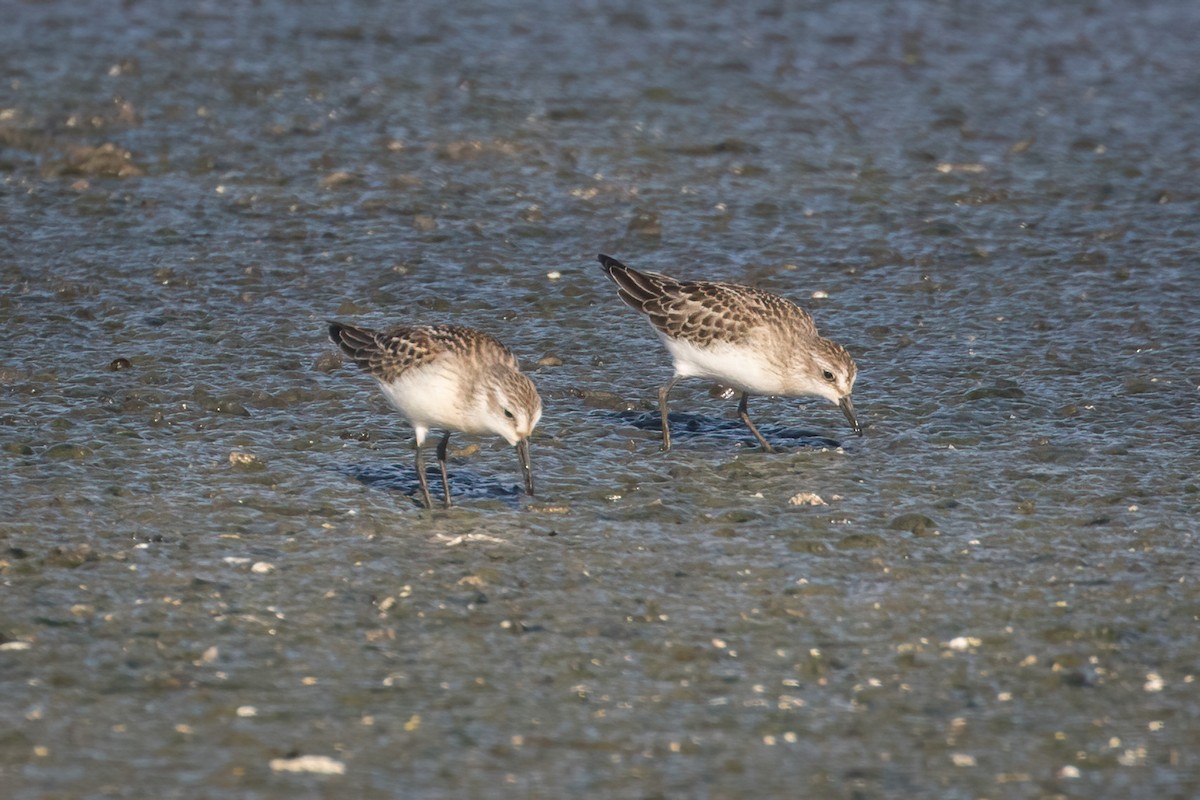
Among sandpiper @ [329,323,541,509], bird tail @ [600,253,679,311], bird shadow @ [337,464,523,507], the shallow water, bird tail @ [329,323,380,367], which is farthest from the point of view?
bird tail @ [600,253,679,311]

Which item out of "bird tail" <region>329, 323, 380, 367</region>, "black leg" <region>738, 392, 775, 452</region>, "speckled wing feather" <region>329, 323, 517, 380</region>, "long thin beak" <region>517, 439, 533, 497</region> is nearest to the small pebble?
"long thin beak" <region>517, 439, 533, 497</region>

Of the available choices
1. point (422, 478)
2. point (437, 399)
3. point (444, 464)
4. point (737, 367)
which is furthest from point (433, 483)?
point (737, 367)

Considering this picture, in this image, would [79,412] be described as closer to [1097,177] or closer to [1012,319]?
[1012,319]

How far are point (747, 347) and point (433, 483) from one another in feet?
7.05

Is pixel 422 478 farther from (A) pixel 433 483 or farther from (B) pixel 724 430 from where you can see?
(B) pixel 724 430

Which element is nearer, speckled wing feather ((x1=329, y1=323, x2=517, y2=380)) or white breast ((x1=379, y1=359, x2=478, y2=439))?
white breast ((x1=379, y1=359, x2=478, y2=439))

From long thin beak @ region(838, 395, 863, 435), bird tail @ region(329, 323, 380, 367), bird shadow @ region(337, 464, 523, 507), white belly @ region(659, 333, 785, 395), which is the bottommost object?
bird shadow @ region(337, 464, 523, 507)

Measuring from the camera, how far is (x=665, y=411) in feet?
34.3

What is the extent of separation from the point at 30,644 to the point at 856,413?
5.49 m

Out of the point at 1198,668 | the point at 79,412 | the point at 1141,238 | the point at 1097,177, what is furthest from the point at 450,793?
the point at 1097,177

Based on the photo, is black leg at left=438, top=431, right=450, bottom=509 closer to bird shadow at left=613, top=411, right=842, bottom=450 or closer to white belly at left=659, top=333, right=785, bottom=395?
bird shadow at left=613, top=411, right=842, bottom=450

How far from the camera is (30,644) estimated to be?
7352mm

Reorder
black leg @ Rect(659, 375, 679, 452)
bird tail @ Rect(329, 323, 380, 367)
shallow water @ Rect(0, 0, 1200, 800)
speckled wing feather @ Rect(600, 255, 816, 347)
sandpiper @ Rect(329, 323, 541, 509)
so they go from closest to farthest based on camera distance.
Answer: shallow water @ Rect(0, 0, 1200, 800) < sandpiper @ Rect(329, 323, 541, 509) < bird tail @ Rect(329, 323, 380, 367) < black leg @ Rect(659, 375, 679, 452) < speckled wing feather @ Rect(600, 255, 816, 347)

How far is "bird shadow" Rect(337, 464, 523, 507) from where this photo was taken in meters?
9.40
